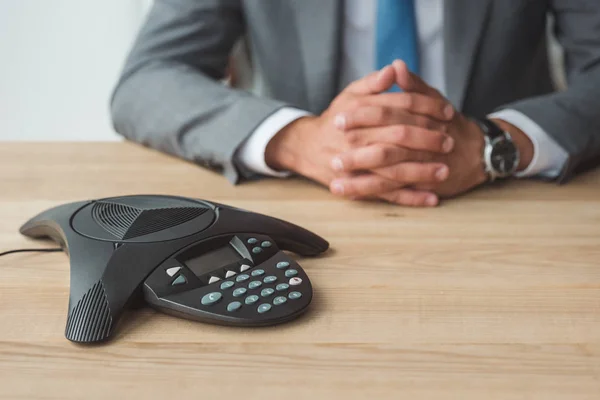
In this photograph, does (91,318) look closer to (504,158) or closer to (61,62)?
(504,158)

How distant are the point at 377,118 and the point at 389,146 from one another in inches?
1.9

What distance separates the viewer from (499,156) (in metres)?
0.89

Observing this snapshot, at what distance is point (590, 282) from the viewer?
595 mm

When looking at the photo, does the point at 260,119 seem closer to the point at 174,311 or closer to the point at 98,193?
the point at 98,193

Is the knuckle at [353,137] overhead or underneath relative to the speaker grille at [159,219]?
underneath

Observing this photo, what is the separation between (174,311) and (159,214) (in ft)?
0.42

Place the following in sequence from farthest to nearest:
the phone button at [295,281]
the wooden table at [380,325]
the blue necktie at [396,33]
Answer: the blue necktie at [396,33] < the phone button at [295,281] < the wooden table at [380,325]

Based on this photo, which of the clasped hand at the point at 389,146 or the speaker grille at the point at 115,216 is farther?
the clasped hand at the point at 389,146

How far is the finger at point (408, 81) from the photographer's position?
2.90 feet

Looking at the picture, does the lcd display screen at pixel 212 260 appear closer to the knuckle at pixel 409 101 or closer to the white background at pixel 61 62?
the knuckle at pixel 409 101

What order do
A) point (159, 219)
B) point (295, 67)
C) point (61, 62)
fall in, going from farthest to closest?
point (61, 62) < point (295, 67) < point (159, 219)

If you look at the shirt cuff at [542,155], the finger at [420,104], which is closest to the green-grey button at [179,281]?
the finger at [420,104]

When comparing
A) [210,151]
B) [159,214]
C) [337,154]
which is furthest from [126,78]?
[159,214]

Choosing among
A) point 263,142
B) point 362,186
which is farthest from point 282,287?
point 263,142
